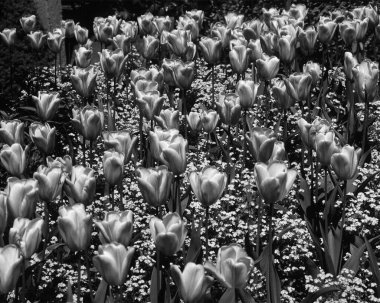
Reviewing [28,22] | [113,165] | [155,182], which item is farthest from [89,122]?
[28,22]

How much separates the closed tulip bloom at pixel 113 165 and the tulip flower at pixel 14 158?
0.39 meters

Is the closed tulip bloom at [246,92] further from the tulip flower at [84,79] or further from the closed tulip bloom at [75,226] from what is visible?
the closed tulip bloom at [75,226]

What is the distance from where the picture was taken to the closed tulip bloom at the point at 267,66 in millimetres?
3770

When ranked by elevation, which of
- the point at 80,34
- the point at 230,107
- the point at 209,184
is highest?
the point at 209,184

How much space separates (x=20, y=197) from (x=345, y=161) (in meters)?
1.18

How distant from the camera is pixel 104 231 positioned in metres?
2.19

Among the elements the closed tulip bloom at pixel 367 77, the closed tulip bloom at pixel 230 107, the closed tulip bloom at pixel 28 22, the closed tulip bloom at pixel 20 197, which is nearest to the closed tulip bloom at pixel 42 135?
the closed tulip bloom at pixel 20 197

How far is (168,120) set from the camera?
10.6 ft

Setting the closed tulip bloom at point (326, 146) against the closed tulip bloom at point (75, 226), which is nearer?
the closed tulip bloom at point (75, 226)

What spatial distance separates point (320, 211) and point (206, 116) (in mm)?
694

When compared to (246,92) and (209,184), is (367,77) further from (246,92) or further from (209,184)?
(209,184)

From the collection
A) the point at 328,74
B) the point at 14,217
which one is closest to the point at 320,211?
the point at 14,217

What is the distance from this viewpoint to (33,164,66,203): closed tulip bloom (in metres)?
2.56

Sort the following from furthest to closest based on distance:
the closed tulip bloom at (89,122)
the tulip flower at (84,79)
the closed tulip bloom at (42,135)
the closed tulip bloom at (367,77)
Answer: the tulip flower at (84,79), the closed tulip bloom at (367,77), the closed tulip bloom at (89,122), the closed tulip bloom at (42,135)
